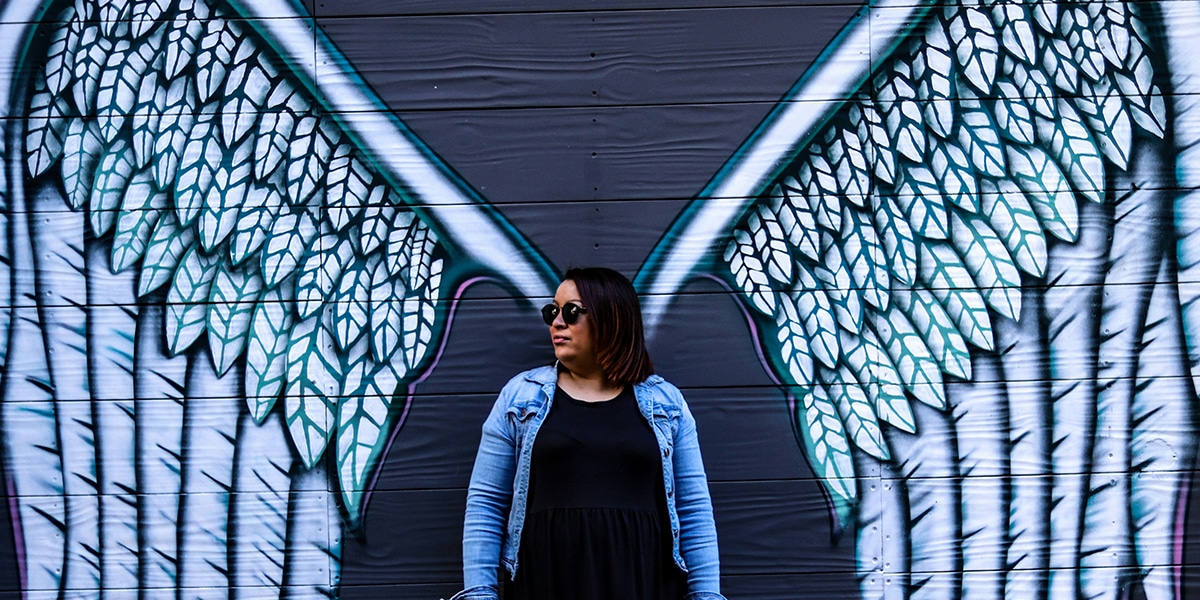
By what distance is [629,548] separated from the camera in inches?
84.7

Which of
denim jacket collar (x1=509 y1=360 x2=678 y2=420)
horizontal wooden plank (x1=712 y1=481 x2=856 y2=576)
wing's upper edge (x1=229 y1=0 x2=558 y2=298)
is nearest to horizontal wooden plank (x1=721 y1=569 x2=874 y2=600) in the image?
horizontal wooden plank (x1=712 y1=481 x2=856 y2=576)

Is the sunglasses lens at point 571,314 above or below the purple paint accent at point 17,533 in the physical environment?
above

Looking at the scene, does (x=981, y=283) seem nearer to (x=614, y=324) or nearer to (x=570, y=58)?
(x=614, y=324)

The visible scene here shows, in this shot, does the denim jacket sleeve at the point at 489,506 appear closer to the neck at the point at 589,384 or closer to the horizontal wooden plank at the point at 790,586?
the neck at the point at 589,384

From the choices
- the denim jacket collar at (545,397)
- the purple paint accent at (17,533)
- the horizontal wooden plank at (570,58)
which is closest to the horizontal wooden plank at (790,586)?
the denim jacket collar at (545,397)

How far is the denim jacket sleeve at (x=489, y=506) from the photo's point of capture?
86.7 inches

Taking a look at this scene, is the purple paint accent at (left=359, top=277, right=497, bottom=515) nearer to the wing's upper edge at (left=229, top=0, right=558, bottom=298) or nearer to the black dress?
the wing's upper edge at (left=229, top=0, right=558, bottom=298)

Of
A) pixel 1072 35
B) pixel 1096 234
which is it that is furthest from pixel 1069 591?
pixel 1072 35

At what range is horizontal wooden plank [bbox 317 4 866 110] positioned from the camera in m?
2.60

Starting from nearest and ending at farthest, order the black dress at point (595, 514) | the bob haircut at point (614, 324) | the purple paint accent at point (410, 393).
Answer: the black dress at point (595, 514)
the bob haircut at point (614, 324)
the purple paint accent at point (410, 393)

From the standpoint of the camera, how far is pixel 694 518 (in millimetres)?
2270

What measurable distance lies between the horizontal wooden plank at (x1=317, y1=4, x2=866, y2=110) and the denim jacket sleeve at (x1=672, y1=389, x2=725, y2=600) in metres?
0.80

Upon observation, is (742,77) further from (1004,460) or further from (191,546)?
(191,546)

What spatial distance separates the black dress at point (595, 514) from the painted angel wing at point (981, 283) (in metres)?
0.47
